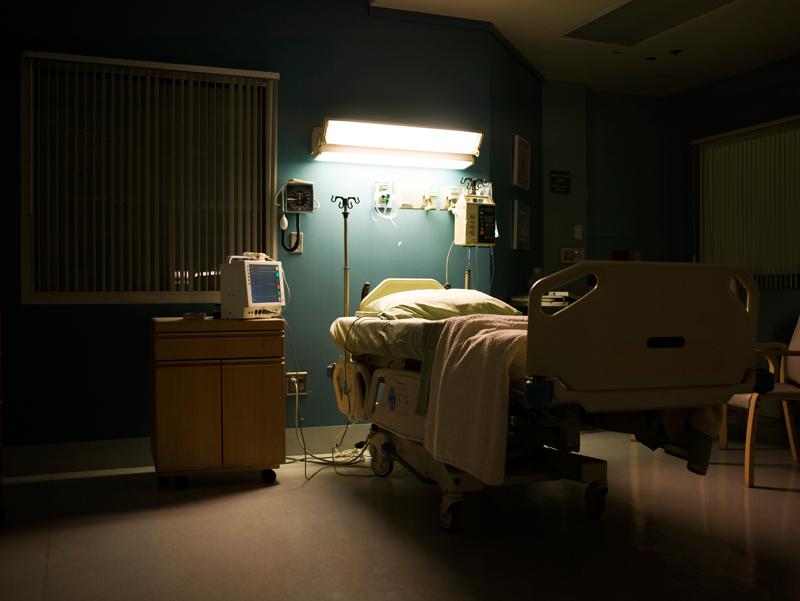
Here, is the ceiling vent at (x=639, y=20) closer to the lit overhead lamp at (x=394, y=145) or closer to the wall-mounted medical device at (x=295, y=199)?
the lit overhead lamp at (x=394, y=145)

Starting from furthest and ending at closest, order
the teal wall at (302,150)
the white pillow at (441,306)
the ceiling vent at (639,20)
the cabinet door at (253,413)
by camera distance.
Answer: the ceiling vent at (639,20) < the teal wall at (302,150) < the cabinet door at (253,413) < the white pillow at (441,306)

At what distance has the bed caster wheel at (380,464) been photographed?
3.82m

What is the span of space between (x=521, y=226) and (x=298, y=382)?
2077mm

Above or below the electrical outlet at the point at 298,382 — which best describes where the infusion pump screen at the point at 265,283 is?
above

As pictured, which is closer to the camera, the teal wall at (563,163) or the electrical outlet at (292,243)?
the electrical outlet at (292,243)

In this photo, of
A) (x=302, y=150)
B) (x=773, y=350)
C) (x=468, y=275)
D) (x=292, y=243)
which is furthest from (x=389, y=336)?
(x=773, y=350)

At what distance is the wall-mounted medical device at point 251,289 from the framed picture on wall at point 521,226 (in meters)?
2.04

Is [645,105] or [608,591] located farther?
[645,105]

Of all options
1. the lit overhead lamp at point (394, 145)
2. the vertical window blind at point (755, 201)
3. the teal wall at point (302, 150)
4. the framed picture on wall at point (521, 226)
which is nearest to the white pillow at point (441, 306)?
the teal wall at point (302, 150)

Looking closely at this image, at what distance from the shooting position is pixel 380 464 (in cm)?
382

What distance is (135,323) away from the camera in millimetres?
4137

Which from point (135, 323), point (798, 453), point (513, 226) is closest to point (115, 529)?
point (135, 323)

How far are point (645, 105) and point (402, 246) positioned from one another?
334 cm

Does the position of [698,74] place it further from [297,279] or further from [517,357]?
[517,357]
